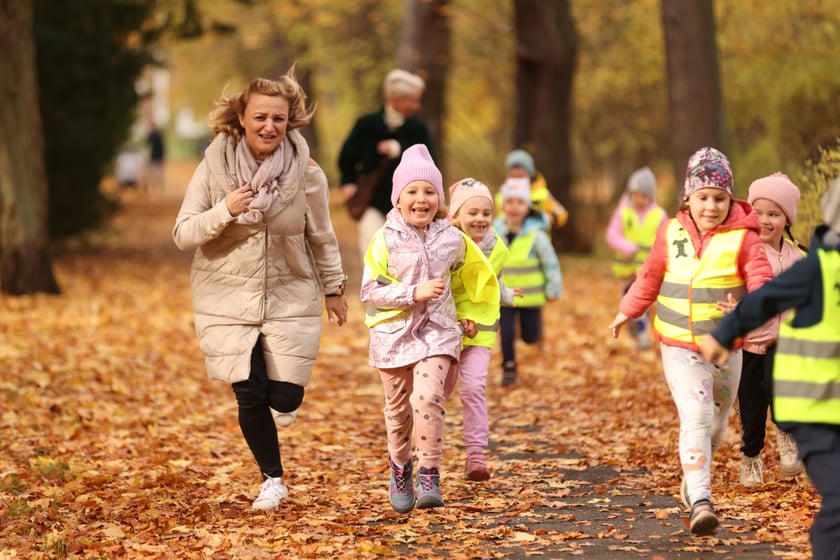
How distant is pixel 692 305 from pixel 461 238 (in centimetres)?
132

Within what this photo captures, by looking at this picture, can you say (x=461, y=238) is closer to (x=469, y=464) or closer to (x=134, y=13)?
(x=469, y=464)

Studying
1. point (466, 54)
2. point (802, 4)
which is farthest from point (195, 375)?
point (466, 54)

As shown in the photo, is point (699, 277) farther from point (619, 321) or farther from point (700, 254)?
point (619, 321)

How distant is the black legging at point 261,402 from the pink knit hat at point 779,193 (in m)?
2.66

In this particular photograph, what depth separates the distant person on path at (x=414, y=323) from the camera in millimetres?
6684

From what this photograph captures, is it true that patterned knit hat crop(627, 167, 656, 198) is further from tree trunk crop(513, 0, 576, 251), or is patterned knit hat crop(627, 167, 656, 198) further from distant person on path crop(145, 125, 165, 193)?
distant person on path crop(145, 125, 165, 193)

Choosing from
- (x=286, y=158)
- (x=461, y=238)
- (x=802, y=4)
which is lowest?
(x=461, y=238)

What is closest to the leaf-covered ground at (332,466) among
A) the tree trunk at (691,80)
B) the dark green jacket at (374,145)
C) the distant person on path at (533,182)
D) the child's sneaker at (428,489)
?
the child's sneaker at (428,489)

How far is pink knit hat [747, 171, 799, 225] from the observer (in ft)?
22.7

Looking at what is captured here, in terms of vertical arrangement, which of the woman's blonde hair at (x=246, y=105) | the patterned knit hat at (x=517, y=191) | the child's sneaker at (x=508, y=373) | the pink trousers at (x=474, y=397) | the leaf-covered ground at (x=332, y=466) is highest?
the woman's blonde hair at (x=246, y=105)

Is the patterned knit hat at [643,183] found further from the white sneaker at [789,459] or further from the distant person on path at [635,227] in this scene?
the white sneaker at [789,459]

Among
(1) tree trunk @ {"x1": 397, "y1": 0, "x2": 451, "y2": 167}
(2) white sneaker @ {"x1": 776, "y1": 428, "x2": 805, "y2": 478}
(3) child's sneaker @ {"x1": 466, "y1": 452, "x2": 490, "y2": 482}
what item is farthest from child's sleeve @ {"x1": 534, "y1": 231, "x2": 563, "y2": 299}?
(1) tree trunk @ {"x1": 397, "y1": 0, "x2": 451, "y2": 167}

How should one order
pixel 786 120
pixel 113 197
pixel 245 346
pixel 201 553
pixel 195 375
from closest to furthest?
1. pixel 201 553
2. pixel 245 346
3. pixel 195 375
4. pixel 786 120
5. pixel 113 197

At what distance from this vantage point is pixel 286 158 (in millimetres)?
6898
